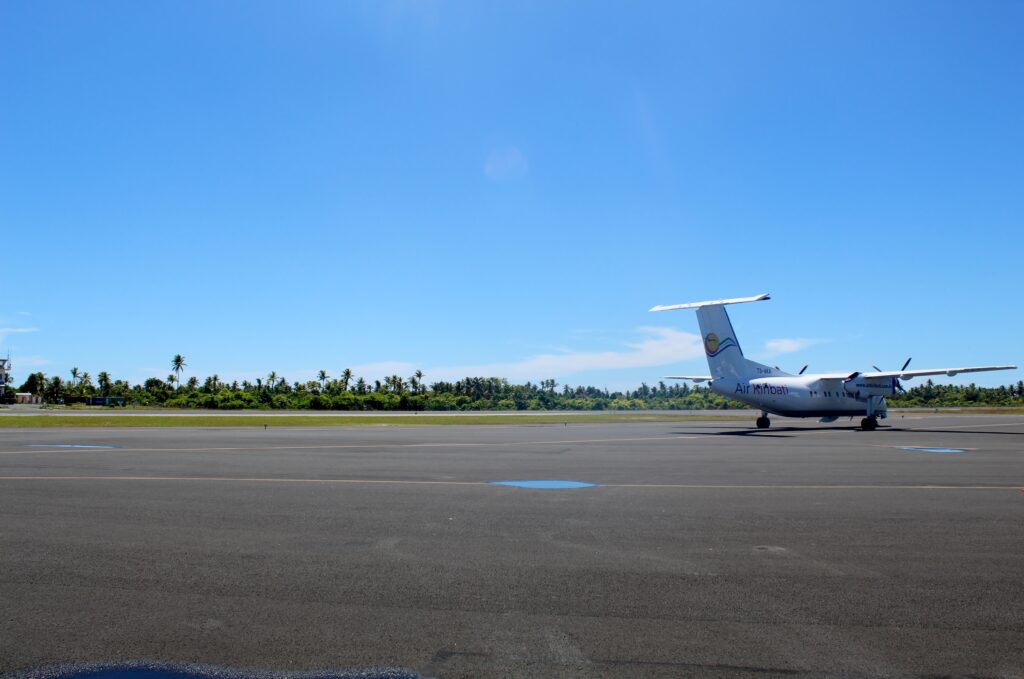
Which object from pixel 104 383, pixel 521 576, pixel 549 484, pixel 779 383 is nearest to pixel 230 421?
pixel 779 383

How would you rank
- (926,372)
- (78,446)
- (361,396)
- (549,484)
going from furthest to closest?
(361,396)
(926,372)
(78,446)
(549,484)

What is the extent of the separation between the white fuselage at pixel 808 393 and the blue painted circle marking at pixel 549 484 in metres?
31.4

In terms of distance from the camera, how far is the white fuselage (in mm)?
45094

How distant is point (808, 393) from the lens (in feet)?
153

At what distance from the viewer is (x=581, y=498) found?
13.2 metres

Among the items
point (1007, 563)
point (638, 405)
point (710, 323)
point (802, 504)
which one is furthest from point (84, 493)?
point (638, 405)

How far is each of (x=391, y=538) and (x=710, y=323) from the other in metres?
40.3

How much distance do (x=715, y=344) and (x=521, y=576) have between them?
4124 centimetres

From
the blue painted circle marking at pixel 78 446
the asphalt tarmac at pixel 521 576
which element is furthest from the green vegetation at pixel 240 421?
the asphalt tarmac at pixel 521 576

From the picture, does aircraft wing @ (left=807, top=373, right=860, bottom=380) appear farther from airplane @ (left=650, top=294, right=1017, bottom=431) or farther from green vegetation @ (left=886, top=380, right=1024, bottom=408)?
green vegetation @ (left=886, top=380, right=1024, bottom=408)

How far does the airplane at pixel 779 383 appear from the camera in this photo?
148 ft

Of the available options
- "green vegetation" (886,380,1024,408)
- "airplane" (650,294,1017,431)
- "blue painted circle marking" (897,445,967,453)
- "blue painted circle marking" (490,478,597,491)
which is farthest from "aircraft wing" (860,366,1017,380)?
"green vegetation" (886,380,1024,408)

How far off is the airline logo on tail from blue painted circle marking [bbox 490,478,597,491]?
107ft

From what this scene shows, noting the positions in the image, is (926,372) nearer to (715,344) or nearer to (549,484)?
(715,344)
